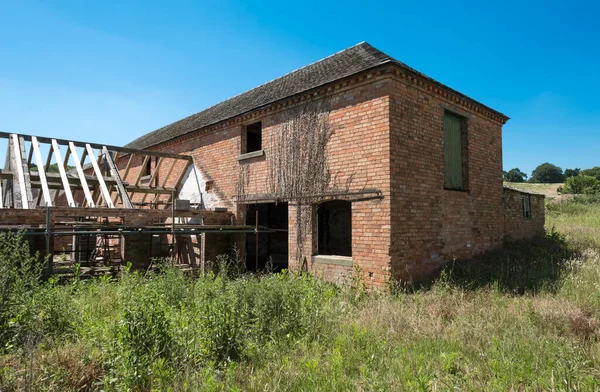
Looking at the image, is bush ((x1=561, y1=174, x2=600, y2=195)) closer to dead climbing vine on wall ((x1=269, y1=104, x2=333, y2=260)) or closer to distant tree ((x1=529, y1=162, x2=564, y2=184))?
distant tree ((x1=529, y1=162, x2=564, y2=184))

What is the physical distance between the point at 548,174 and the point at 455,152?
356 ft

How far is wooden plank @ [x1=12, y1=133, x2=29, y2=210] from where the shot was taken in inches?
335

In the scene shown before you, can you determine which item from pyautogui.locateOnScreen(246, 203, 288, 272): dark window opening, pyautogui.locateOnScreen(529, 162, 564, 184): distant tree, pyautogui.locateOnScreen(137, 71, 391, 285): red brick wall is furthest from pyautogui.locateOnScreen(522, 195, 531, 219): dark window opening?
pyautogui.locateOnScreen(529, 162, 564, 184): distant tree

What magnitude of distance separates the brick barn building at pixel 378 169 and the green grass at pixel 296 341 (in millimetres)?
1788

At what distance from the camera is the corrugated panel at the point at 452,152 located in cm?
927

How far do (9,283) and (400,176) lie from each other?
24.0ft

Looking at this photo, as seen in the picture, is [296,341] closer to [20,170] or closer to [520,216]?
[20,170]

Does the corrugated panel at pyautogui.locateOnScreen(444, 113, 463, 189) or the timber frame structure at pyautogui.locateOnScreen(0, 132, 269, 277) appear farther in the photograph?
the corrugated panel at pyautogui.locateOnScreen(444, 113, 463, 189)

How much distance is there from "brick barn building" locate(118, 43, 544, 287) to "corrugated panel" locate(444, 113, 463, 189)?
3cm

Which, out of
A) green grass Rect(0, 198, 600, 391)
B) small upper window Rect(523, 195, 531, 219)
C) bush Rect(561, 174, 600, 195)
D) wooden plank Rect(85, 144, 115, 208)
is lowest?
green grass Rect(0, 198, 600, 391)

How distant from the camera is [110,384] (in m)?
3.61

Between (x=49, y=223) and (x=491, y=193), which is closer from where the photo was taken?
(x=49, y=223)

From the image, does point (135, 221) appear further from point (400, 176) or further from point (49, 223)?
point (400, 176)

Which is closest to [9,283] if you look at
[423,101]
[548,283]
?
[423,101]
